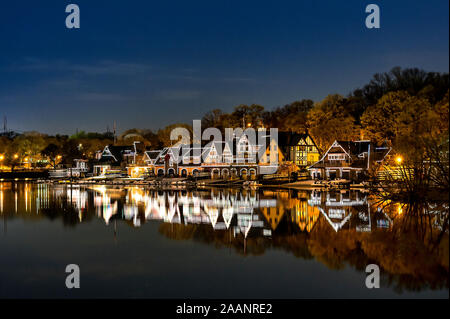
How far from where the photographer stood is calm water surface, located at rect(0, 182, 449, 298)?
1175cm

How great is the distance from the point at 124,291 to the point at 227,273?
3.30 m

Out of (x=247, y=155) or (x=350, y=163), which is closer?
(x=350, y=163)

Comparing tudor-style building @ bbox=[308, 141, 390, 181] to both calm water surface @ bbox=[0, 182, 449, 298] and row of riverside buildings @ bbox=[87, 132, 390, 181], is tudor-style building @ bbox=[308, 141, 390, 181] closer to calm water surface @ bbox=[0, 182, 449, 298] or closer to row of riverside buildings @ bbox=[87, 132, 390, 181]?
row of riverside buildings @ bbox=[87, 132, 390, 181]

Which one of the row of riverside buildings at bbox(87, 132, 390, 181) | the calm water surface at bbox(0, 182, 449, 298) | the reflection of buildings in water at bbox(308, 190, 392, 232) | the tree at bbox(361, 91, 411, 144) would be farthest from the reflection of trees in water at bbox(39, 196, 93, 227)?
the row of riverside buildings at bbox(87, 132, 390, 181)

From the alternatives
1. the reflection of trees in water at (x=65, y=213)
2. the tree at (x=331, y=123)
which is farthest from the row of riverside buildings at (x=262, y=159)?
the reflection of trees in water at (x=65, y=213)

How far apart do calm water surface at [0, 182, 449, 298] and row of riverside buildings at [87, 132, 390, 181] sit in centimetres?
2912

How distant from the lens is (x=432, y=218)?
21.5 metres

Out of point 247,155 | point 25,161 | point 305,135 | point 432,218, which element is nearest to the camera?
point 432,218

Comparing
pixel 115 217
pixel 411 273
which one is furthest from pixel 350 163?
pixel 411 273

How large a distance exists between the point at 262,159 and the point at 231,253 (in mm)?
47525

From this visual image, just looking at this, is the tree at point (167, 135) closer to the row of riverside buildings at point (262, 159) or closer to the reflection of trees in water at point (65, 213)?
the row of riverside buildings at point (262, 159)

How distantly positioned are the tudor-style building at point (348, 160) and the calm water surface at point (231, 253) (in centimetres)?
2792

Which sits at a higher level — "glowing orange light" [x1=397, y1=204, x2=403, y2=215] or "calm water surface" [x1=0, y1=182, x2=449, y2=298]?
"glowing orange light" [x1=397, y1=204, x2=403, y2=215]

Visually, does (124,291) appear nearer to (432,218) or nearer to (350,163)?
Answer: (432,218)
